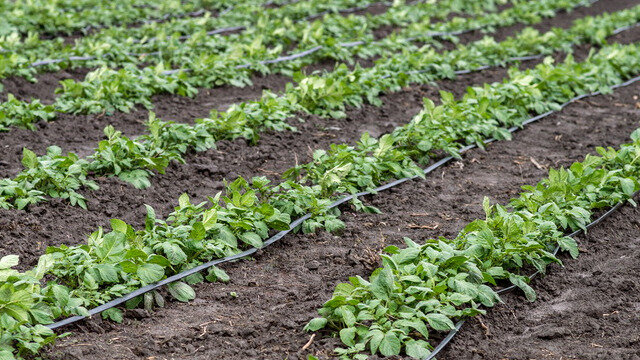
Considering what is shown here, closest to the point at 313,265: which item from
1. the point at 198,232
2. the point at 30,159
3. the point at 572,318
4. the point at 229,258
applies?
the point at 229,258

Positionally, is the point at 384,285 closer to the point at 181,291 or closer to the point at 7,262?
the point at 181,291

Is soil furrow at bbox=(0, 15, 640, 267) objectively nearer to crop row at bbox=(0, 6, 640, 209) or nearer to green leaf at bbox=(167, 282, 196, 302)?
crop row at bbox=(0, 6, 640, 209)

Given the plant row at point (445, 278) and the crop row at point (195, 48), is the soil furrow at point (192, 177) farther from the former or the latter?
the plant row at point (445, 278)

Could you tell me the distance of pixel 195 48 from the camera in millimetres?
8828

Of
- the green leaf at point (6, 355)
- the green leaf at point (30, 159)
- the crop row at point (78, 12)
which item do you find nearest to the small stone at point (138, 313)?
the green leaf at point (6, 355)

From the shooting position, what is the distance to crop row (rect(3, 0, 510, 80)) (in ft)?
26.0

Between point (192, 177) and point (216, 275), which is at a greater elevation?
point (216, 275)

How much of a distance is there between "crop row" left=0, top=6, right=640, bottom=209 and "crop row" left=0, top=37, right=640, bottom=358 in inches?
27.3

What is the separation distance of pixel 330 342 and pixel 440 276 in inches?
26.6

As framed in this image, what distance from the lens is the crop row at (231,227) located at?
333 cm

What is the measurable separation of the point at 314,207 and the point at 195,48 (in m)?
4.74

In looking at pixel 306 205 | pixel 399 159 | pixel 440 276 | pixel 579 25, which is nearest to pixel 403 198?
pixel 399 159

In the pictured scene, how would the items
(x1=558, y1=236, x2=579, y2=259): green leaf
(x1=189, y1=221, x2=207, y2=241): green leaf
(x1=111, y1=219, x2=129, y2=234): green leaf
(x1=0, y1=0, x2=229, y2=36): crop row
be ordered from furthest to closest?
1. (x1=0, y1=0, x2=229, y2=36): crop row
2. (x1=558, y1=236, x2=579, y2=259): green leaf
3. (x1=189, y1=221, x2=207, y2=241): green leaf
4. (x1=111, y1=219, x2=129, y2=234): green leaf

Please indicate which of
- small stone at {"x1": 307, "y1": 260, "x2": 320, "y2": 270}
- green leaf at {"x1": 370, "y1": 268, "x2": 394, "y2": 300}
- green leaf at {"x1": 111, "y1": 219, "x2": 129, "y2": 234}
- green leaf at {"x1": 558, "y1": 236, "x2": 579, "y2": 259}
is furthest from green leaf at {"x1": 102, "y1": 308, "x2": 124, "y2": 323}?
green leaf at {"x1": 558, "y1": 236, "x2": 579, "y2": 259}
